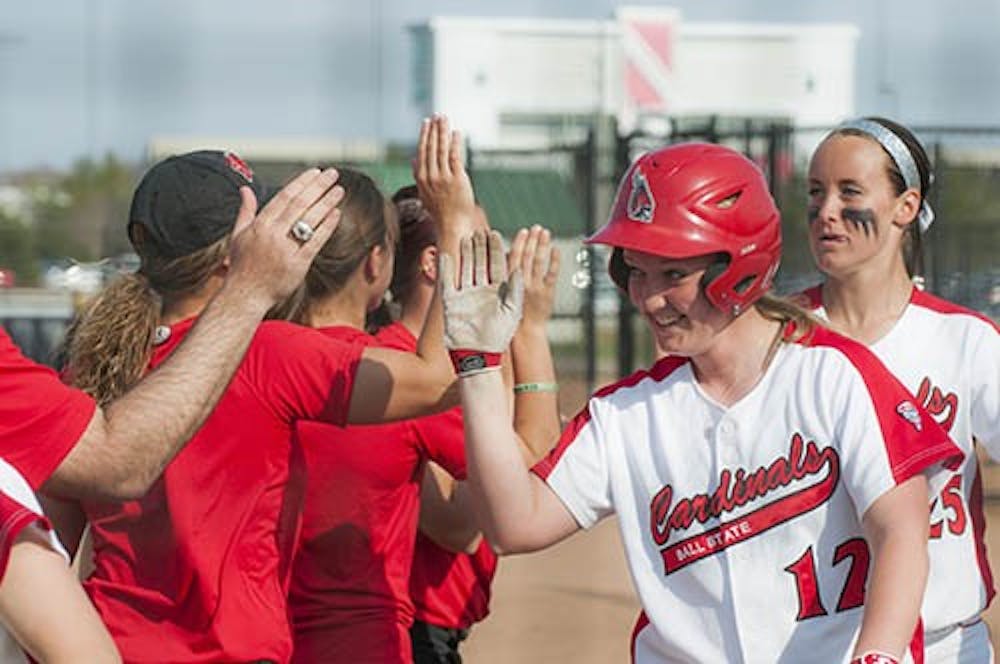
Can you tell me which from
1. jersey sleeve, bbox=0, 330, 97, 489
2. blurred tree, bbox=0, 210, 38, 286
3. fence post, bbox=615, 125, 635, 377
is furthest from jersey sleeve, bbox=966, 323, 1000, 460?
fence post, bbox=615, 125, 635, 377

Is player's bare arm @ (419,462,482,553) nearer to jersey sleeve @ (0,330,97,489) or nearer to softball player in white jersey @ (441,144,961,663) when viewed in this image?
softball player in white jersey @ (441,144,961,663)

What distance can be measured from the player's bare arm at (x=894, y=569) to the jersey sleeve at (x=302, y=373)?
33.9 inches

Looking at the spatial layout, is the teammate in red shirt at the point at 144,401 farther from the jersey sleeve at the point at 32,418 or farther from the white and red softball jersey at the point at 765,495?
the white and red softball jersey at the point at 765,495

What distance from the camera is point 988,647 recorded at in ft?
11.1

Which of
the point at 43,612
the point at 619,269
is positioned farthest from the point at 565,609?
the point at 43,612

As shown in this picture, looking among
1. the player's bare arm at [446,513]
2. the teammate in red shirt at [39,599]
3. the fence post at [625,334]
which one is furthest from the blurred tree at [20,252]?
the teammate in red shirt at [39,599]

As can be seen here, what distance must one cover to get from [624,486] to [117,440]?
0.81 metres

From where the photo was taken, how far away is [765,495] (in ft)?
9.30

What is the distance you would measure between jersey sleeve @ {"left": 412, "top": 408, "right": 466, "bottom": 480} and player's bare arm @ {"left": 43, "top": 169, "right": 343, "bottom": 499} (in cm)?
77

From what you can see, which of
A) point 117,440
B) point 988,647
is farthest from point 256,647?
point 988,647

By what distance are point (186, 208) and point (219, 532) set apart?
0.52 metres

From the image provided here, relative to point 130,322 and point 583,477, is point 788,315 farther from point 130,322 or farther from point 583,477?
point 130,322

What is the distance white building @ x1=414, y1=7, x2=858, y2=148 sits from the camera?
32.6 ft

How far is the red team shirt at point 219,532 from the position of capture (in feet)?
9.68
